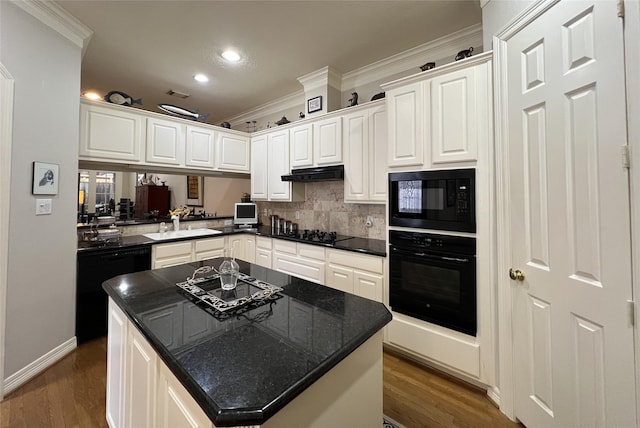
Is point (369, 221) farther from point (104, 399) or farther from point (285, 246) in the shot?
point (104, 399)

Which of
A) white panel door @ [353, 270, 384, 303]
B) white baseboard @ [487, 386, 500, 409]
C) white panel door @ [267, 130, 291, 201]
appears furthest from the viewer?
white panel door @ [267, 130, 291, 201]

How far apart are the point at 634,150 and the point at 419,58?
2.18 m

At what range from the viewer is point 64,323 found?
91.8 inches

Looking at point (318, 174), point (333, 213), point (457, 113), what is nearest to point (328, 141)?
point (318, 174)

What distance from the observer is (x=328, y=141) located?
3.09m

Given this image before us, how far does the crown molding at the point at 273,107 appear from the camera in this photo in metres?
3.87

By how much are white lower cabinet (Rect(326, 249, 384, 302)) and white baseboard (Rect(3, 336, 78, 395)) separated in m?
2.41

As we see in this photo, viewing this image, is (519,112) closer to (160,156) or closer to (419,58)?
(419,58)

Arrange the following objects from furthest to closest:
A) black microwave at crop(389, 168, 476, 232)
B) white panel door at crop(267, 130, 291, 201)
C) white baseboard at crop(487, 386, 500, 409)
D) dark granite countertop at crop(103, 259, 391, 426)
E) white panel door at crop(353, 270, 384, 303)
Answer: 1. white panel door at crop(267, 130, 291, 201)
2. white panel door at crop(353, 270, 384, 303)
3. black microwave at crop(389, 168, 476, 232)
4. white baseboard at crop(487, 386, 500, 409)
5. dark granite countertop at crop(103, 259, 391, 426)

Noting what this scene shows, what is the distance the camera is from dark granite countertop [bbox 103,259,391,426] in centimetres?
65

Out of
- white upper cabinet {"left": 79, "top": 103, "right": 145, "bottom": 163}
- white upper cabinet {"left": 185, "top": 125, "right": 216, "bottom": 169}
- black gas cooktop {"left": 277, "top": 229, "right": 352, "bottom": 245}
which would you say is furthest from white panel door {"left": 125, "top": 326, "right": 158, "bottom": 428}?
white upper cabinet {"left": 185, "top": 125, "right": 216, "bottom": 169}

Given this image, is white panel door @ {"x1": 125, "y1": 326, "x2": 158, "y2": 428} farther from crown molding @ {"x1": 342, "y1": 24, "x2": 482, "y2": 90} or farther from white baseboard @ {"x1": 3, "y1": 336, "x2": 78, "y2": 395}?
crown molding @ {"x1": 342, "y1": 24, "x2": 482, "y2": 90}

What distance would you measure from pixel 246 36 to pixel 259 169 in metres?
1.82

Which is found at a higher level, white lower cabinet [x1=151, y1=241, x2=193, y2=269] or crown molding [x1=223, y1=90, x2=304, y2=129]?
crown molding [x1=223, y1=90, x2=304, y2=129]
